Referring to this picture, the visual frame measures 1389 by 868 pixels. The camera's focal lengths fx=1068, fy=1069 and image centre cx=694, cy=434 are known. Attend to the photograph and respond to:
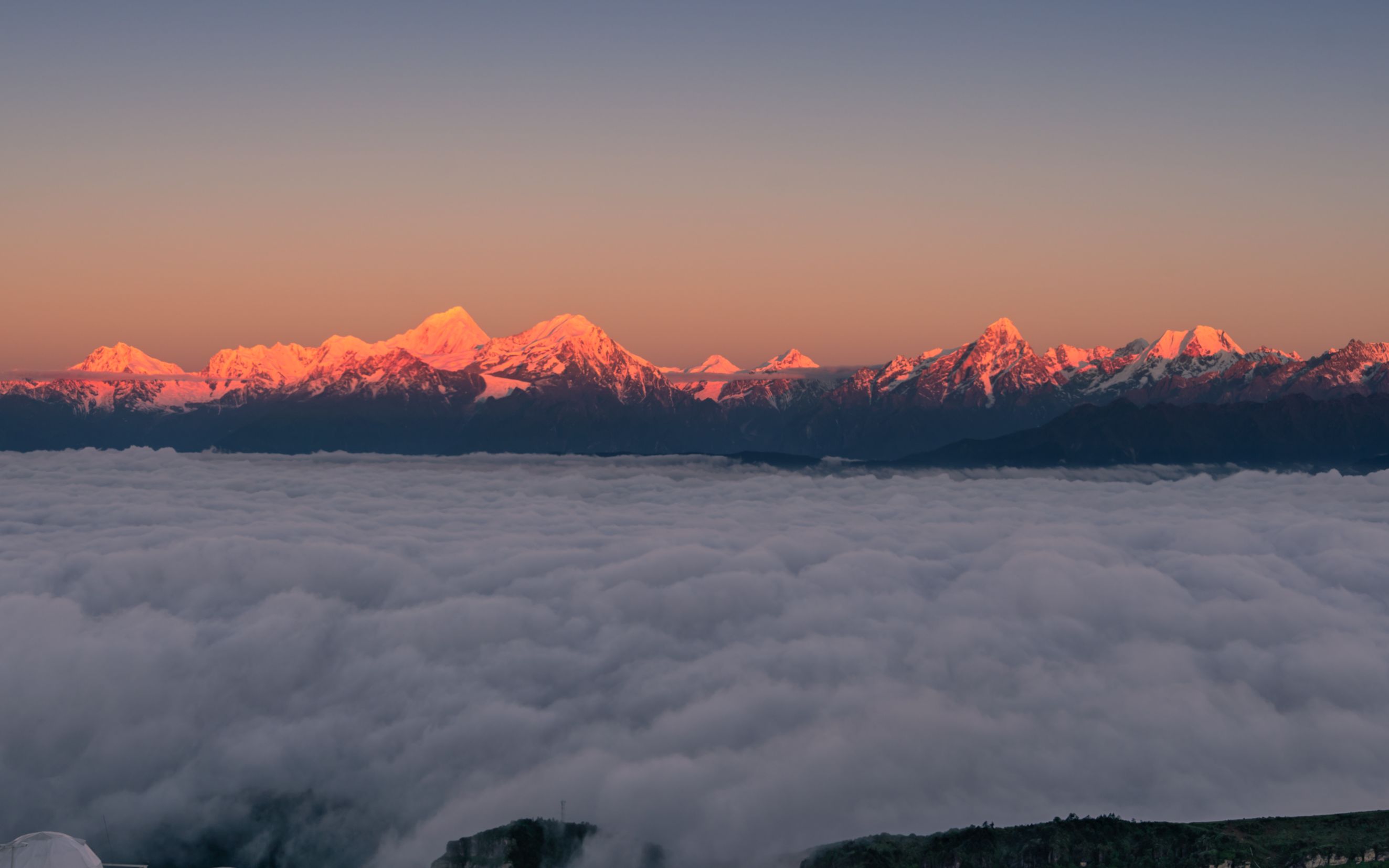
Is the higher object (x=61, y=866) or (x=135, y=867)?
(x=61, y=866)

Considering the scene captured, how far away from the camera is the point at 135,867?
17162 cm

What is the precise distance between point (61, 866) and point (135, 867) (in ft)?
100.0

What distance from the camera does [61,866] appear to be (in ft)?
472

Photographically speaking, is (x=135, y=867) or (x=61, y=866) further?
(x=135, y=867)
